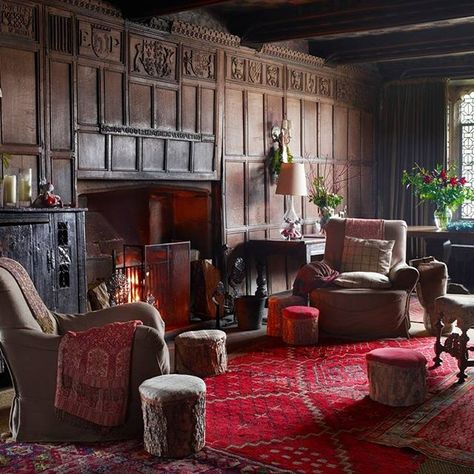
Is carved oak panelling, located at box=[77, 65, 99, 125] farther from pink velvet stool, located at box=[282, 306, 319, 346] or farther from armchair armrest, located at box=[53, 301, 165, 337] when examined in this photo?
pink velvet stool, located at box=[282, 306, 319, 346]

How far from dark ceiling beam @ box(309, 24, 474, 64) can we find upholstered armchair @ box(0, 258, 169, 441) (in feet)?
18.8

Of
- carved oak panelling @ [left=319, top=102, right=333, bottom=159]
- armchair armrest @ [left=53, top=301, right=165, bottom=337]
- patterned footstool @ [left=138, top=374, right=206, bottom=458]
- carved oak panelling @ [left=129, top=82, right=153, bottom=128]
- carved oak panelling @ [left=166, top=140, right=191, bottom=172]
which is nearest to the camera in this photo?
patterned footstool @ [left=138, top=374, right=206, bottom=458]

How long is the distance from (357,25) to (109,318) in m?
4.19

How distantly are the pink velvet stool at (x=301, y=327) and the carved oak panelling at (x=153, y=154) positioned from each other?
1783mm

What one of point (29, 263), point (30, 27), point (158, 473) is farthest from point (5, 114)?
point (158, 473)

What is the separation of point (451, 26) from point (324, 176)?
2293mm

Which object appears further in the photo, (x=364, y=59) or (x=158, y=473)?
(x=364, y=59)

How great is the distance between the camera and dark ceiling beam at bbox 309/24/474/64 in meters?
8.12

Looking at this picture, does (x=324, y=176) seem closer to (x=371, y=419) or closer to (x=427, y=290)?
(x=427, y=290)

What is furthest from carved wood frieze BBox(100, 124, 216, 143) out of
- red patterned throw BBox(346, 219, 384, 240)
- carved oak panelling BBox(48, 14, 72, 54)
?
red patterned throw BBox(346, 219, 384, 240)

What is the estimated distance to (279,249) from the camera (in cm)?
746

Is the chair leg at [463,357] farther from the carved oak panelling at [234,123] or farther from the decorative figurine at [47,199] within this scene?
the carved oak panelling at [234,123]

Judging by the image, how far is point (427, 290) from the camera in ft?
21.6

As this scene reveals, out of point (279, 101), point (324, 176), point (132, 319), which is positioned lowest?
point (132, 319)
